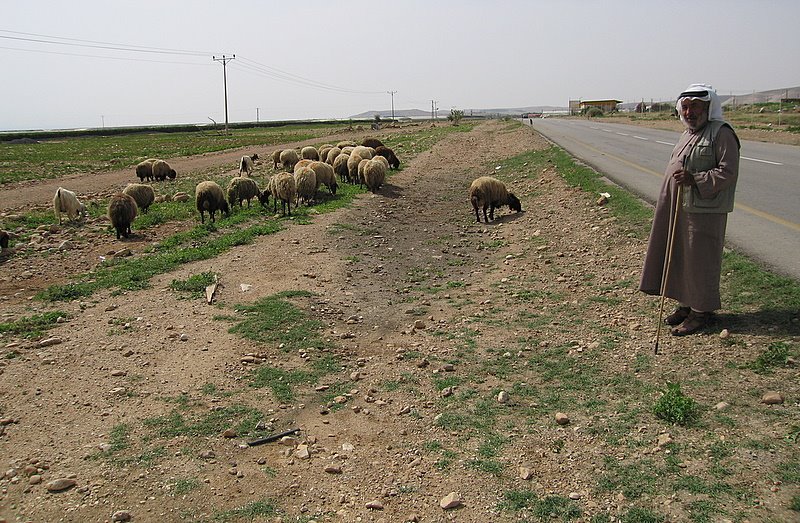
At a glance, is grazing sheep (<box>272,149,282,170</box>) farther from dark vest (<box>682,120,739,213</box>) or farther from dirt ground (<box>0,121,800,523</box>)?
dark vest (<box>682,120,739,213</box>)

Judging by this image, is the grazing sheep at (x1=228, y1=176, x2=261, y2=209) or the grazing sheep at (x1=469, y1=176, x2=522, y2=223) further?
the grazing sheep at (x1=228, y1=176, x2=261, y2=209)

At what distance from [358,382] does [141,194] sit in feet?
41.4

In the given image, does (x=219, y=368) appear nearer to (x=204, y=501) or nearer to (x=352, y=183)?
(x=204, y=501)

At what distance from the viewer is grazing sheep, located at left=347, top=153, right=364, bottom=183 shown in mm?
20578

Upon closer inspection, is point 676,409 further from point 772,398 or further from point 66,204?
point 66,204

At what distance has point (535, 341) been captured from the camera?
6.21 m

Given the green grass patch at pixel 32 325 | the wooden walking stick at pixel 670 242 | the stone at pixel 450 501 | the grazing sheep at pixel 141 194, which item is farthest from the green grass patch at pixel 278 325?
the grazing sheep at pixel 141 194

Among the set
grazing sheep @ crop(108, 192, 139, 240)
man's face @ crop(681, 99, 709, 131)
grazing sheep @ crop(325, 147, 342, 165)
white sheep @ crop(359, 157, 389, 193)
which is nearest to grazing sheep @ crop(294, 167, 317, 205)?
white sheep @ crop(359, 157, 389, 193)

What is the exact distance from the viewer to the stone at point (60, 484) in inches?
166

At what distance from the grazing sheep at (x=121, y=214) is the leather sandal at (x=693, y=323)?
39.1ft

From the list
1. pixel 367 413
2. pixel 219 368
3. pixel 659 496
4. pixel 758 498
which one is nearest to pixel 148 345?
pixel 219 368

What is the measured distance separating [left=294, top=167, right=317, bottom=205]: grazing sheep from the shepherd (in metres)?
11.8

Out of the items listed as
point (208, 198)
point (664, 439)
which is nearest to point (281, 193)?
point (208, 198)

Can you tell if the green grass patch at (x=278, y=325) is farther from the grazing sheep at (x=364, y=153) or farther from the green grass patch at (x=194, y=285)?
the grazing sheep at (x=364, y=153)
